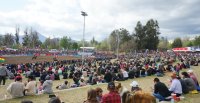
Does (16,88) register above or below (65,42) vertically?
below

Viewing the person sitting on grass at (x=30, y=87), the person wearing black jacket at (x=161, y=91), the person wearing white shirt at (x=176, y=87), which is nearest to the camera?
the person wearing black jacket at (x=161, y=91)

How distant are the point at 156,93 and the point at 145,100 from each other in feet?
26.8

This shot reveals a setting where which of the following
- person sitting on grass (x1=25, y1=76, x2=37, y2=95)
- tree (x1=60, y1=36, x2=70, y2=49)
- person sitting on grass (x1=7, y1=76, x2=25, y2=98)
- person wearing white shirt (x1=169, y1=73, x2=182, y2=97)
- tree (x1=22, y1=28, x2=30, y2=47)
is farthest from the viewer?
tree (x1=60, y1=36, x2=70, y2=49)

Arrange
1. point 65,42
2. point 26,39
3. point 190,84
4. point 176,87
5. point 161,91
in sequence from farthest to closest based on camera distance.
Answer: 1. point 65,42
2. point 26,39
3. point 190,84
4. point 176,87
5. point 161,91

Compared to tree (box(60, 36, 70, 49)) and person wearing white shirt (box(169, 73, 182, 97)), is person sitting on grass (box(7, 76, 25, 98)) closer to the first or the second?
person wearing white shirt (box(169, 73, 182, 97))

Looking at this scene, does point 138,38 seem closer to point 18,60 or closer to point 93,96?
point 18,60

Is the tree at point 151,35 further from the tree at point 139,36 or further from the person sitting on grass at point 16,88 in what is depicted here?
the person sitting on grass at point 16,88

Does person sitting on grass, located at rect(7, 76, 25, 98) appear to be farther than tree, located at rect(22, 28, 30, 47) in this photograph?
No

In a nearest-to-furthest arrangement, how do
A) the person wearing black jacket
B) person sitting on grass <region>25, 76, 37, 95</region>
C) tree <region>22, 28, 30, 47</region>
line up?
the person wearing black jacket → person sitting on grass <region>25, 76, 37, 95</region> → tree <region>22, 28, 30, 47</region>

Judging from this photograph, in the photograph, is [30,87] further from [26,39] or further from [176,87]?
[26,39]

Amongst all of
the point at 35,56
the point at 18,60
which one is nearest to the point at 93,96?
the point at 18,60

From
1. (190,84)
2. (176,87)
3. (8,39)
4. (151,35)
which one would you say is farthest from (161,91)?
(8,39)

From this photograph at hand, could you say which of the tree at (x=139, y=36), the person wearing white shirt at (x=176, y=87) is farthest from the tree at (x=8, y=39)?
the person wearing white shirt at (x=176, y=87)

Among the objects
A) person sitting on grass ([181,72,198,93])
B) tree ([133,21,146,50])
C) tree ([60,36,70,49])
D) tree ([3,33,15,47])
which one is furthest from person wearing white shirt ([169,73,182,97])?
tree ([60,36,70,49])
